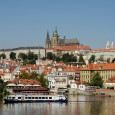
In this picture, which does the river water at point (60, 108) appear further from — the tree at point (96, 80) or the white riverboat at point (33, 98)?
the tree at point (96, 80)

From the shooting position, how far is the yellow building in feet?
366

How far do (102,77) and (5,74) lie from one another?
76.8ft

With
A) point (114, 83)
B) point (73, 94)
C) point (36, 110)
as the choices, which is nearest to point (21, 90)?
point (73, 94)

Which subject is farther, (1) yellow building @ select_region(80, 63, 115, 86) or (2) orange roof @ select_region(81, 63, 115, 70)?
(2) orange roof @ select_region(81, 63, 115, 70)

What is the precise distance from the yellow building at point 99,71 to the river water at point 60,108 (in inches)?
1476

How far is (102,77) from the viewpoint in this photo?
111062 millimetres

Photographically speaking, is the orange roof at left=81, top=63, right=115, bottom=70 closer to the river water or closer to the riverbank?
the riverbank

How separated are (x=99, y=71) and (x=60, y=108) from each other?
4771 cm

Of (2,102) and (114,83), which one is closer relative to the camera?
(2,102)

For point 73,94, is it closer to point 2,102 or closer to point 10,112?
point 2,102

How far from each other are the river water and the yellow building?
37.5 meters

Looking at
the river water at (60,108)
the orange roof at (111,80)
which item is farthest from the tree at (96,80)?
the river water at (60,108)

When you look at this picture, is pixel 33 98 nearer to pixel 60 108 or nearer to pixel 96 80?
pixel 60 108

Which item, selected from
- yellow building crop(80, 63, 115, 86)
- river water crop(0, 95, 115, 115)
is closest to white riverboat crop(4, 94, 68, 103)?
river water crop(0, 95, 115, 115)
